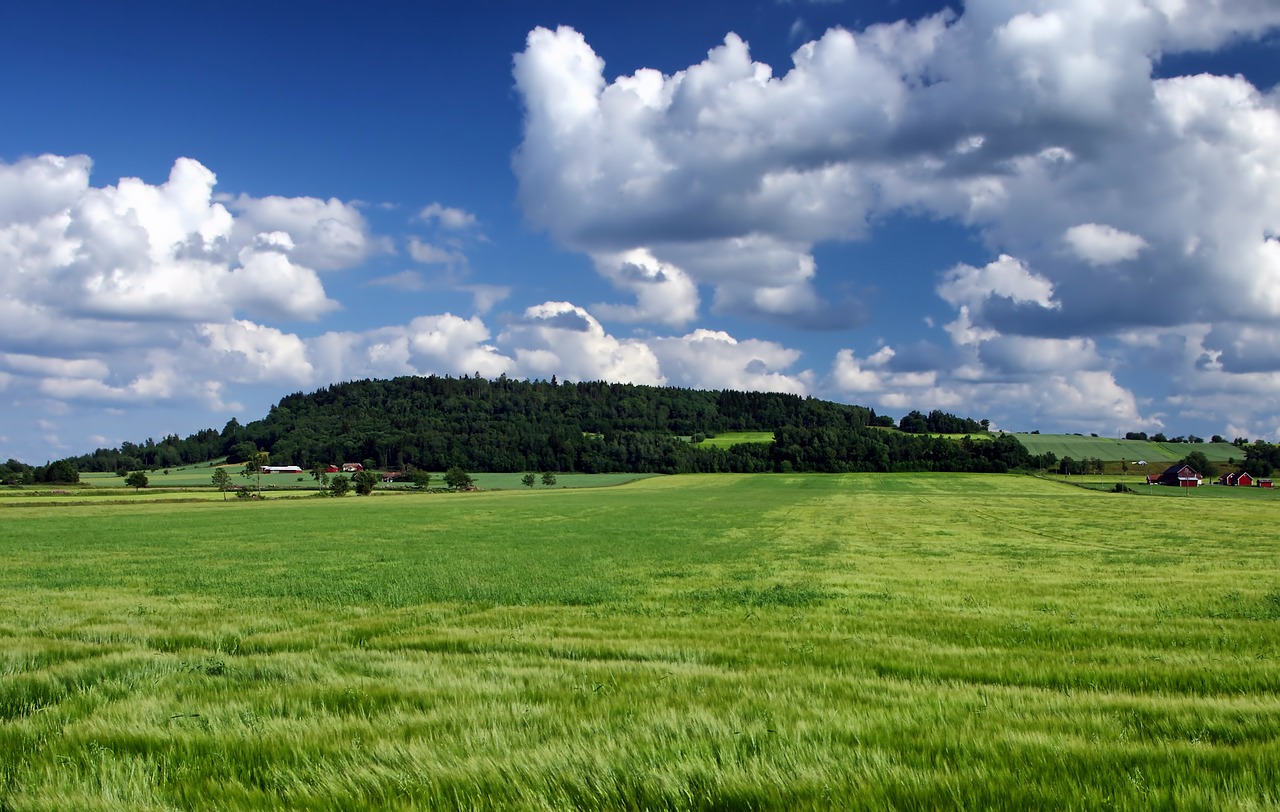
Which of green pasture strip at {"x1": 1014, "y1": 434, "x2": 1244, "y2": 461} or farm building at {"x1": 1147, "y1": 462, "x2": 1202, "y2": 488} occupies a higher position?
green pasture strip at {"x1": 1014, "y1": 434, "x2": 1244, "y2": 461}

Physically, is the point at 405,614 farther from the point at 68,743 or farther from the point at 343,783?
the point at 343,783

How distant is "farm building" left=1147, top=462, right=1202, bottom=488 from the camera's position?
13438 centimetres

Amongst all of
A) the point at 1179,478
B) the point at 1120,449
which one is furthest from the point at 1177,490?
the point at 1120,449

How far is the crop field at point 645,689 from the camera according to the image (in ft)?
14.2

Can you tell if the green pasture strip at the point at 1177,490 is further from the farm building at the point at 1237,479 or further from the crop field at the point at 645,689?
the crop field at the point at 645,689

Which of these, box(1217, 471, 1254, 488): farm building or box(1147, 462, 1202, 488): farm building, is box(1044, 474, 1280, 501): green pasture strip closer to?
box(1147, 462, 1202, 488): farm building

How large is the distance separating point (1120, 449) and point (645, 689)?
206729 mm

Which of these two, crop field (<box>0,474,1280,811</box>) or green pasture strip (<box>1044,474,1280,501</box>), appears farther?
green pasture strip (<box>1044,474,1280,501</box>)

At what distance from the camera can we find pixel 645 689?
7062 mm

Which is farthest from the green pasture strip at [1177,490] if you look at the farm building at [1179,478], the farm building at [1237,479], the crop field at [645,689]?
the crop field at [645,689]

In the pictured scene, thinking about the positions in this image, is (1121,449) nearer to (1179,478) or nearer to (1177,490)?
(1179,478)

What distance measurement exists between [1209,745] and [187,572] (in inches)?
1094

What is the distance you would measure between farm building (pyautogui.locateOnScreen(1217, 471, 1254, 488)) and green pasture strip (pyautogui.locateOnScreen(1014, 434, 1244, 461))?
12004 mm

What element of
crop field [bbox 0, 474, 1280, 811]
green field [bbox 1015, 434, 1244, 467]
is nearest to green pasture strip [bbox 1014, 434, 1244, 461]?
green field [bbox 1015, 434, 1244, 467]
